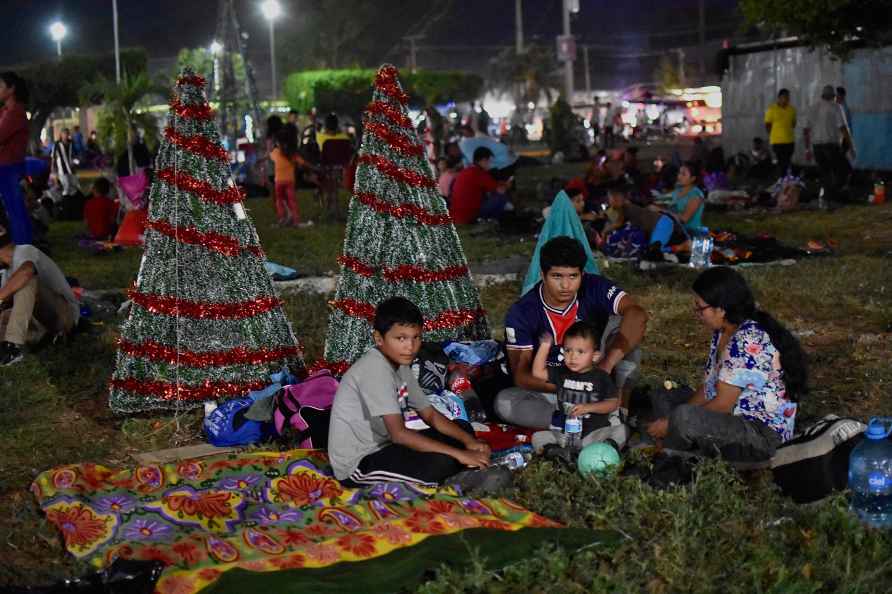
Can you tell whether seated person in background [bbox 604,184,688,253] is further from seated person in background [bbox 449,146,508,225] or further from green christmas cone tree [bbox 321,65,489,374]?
green christmas cone tree [bbox 321,65,489,374]

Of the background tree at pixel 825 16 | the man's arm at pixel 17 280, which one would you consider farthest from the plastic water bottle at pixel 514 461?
the background tree at pixel 825 16

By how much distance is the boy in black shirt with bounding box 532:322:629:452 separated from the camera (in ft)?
21.4

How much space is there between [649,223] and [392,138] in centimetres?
570

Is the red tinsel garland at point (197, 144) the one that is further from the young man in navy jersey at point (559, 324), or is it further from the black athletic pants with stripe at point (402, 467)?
the black athletic pants with stripe at point (402, 467)

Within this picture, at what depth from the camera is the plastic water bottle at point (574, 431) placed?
21.4ft

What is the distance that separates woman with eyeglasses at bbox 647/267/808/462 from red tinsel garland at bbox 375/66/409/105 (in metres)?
3.27

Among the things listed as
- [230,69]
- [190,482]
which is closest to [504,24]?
[230,69]

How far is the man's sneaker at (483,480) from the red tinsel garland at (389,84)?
350cm

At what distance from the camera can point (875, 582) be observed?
15.2 feet

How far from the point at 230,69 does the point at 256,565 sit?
25934mm

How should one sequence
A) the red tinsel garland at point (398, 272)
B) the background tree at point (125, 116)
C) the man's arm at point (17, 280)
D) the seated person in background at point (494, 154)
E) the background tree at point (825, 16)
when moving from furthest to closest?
the background tree at point (125, 116) → the seated person in background at point (494, 154) → the background tree at point (825, 16) → the man's arm at point (17, 280) → the red tinsel garland at point (398, 272)

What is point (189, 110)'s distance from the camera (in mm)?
8234

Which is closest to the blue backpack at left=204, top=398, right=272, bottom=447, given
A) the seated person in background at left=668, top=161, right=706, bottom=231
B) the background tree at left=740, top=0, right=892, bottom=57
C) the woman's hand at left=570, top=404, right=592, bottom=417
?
the woman's hand at left=570, top=404, right=592, bottom=417

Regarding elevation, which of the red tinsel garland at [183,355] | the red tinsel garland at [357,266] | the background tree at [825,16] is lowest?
the red tinsel garland at [183,355]
